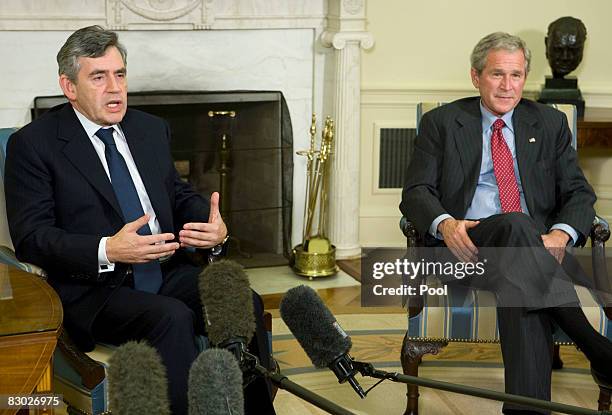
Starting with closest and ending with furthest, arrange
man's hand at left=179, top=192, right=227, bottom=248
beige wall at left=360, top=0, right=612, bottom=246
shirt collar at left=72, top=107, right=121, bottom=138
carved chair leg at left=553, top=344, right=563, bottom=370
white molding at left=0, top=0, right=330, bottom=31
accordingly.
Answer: man's hand at left=179, top=192, right=227, bottom=248 < shirt collar at left=72, top=107, right=121, bottom=138 < carved chair leg at left=553, top=344, right=563, bottom=370 < white molding at left=0, top=0, right=330, bottom=31 < beige wall at left=360, top=0, right=612, bottom=246

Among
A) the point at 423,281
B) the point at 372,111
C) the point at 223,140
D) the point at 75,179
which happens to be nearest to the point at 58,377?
the point at 75,179

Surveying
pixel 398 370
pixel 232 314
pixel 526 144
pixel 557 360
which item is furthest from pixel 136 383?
pixel 557 360

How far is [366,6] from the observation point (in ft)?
16.4

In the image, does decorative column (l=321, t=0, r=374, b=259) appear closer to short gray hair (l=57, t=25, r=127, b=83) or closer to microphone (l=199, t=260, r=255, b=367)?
short gray hair (l=57, t=25, r=127, b=83)

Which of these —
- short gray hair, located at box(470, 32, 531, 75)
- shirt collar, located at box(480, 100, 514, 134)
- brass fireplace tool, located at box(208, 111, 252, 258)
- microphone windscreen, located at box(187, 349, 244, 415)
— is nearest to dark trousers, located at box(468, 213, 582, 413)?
shirt collar, located at box(480, 100, 514, 134)

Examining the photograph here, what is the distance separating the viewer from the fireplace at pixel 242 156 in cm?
481

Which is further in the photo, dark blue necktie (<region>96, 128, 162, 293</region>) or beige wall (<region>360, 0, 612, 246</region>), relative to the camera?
beige wall (<region>360, 0, 612, 246</region>)

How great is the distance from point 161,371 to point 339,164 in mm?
3789

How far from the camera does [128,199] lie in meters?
2.87

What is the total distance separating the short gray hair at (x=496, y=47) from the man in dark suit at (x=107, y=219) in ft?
3.56

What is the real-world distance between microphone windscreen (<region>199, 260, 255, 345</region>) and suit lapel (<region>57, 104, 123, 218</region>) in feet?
3.91

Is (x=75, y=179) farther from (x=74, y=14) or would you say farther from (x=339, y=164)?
(x=339, y=164)

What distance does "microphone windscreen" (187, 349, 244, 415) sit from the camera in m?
1.19

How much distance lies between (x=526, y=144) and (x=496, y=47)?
34 cm
